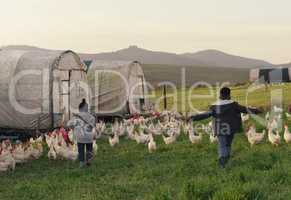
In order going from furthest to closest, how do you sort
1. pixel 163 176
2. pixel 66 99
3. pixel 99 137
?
1. pixel 66 99
2. pixel 99 137
3. pixel 163 176

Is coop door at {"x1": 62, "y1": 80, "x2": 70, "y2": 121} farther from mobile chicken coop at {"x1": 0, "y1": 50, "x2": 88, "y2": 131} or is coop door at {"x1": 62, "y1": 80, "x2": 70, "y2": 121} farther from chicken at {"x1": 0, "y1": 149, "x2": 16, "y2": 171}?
chicken at {"x1": 0, "y1": 149, "x2": 16, "y2": 171}

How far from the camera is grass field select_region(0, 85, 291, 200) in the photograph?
9.46m

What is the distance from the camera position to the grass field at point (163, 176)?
9.46 meters

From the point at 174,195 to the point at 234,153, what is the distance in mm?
5695

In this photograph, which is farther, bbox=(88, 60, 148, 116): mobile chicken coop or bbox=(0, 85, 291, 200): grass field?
bbox=(88, 60, 148, 116): mobile chicken coop

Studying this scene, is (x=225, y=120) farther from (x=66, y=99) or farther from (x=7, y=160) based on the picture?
(x=66, y=99)

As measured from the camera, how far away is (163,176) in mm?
12484

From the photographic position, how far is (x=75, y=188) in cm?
1169

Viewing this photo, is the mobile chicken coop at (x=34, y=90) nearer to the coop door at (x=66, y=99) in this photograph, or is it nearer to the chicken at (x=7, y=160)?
the coop door at (x=66, y=99)

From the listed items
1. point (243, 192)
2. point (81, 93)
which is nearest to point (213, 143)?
point (243, 192)

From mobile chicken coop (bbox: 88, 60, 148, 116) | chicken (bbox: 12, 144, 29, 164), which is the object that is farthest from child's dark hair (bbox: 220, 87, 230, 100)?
mobile chicken coop (bbox: 88, 60, 148, 116)

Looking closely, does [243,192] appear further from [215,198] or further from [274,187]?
[274,187]

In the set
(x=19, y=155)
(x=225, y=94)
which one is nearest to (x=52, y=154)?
(x=19, y=155)

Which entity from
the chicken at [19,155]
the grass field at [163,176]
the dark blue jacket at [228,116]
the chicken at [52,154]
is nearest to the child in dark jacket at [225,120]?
the dark blue jacket at [228,116]
